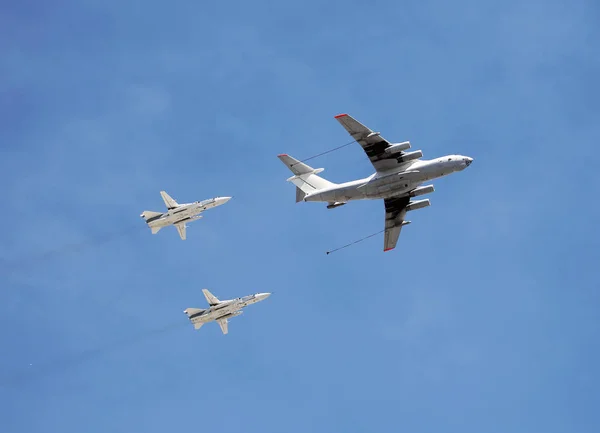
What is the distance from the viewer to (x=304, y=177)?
70625mm

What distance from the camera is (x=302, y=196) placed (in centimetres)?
7012

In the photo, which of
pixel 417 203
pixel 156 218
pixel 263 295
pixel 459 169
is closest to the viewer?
pixel 459 169

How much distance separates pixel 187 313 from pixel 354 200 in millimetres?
23606

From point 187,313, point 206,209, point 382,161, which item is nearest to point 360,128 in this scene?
point 382,161

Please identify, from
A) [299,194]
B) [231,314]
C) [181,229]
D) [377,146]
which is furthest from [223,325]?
[377,146]

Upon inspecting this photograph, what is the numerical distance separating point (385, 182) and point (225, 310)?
973 inches

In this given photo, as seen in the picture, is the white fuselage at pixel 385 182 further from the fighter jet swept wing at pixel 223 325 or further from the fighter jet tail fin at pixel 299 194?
the fighter jet swept wing at pixel 223 325

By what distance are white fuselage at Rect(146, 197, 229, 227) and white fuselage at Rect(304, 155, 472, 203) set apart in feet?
56.2

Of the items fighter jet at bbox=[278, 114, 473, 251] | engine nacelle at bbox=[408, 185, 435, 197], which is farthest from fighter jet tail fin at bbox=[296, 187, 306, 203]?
engine nacelle at bbox=[408, 185, 435, 197]

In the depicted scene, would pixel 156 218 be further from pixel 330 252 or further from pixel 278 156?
pixel 330 252

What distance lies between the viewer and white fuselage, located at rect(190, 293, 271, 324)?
276 ft

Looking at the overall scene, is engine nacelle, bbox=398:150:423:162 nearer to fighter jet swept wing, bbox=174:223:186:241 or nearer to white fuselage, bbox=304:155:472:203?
white fuselage, bbox=304:155:472:203

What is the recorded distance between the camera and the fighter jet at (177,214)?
81.2 m

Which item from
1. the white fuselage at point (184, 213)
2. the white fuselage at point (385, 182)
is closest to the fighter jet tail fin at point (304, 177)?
the white fuselage at point (385, 182)
